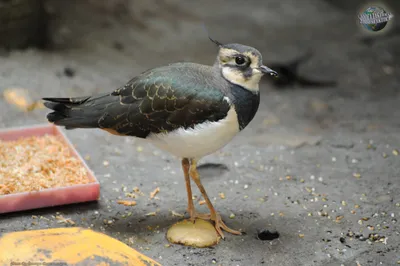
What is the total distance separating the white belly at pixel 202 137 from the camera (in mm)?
3613

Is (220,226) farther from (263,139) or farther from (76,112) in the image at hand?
(263,139)

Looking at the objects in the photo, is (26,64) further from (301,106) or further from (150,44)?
(301,106)

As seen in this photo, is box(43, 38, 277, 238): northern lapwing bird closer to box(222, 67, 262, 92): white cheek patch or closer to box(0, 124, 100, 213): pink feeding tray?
box(222, 67, 262, 92): white cheek patch

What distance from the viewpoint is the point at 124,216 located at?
13.6ft

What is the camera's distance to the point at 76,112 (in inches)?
157

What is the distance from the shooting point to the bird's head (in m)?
3.63

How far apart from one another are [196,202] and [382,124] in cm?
Answer: 242

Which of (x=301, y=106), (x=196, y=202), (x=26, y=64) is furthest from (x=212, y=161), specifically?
(x=26, y=64)
